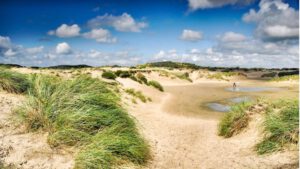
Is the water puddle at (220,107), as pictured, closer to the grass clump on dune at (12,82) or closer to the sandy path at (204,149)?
the sandy path at (204,149)

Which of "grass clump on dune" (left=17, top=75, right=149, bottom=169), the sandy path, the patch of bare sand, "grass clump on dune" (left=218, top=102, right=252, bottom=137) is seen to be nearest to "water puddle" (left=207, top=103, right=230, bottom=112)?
the sandy path

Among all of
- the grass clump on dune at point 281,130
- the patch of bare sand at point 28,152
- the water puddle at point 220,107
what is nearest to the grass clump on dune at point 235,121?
the grass clump on dune at point 281,130

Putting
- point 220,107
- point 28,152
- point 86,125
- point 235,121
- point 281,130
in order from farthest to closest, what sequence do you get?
point 220,107 < point 235,121 < point 281,130 < point 86,125 < point 28,152

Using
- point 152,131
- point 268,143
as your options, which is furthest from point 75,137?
point 152,131

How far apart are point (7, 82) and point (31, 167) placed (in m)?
6.41

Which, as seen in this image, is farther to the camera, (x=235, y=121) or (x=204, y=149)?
(x=235, y=121)

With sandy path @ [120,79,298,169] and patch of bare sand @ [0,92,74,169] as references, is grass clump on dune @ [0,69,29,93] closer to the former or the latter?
patch of bare sand @ [0,92,74,169]

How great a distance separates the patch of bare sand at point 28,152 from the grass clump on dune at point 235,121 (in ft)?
24.5

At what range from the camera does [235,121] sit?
13688mm

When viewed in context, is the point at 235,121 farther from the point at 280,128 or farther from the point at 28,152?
the point at 28,152

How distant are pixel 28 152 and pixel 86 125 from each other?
1.72 metres

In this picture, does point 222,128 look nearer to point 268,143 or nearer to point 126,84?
point 268,143

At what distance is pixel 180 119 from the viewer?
20.1 meters

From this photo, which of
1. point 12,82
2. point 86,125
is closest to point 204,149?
point 86,125
